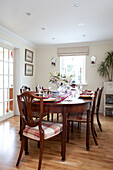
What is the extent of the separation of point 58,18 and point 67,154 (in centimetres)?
264

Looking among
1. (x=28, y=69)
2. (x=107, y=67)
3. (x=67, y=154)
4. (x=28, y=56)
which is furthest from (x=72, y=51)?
(x=67, y=154)

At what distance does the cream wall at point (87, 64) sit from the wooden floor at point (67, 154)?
7.41ft

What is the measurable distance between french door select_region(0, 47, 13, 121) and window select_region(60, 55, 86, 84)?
75.9 inches

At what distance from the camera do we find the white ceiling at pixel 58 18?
2.42 meters

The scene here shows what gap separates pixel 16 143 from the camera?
2.47 metres

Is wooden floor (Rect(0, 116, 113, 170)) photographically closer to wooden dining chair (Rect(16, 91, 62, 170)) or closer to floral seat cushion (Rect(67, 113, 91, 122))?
wooden dining chair (Rect(16, 91, 62, 170))

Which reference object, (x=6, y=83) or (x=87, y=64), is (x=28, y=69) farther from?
(x=87, y=64)

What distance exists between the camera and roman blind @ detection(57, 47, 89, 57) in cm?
488

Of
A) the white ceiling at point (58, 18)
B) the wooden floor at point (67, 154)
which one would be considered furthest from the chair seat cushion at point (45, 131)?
the white ceiling at point (58, 18)

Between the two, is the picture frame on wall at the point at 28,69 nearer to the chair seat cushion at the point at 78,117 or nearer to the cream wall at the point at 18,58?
the cream wall at the point at 18,58

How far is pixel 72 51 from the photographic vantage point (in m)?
5.02

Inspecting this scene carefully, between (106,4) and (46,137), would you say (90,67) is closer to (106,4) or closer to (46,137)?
(106,4)

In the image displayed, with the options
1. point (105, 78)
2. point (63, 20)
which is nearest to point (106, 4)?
point (63, 20)

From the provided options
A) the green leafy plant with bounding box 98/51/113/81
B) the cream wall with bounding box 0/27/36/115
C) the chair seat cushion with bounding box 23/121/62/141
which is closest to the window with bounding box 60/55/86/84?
the green leafy plant with bounding box 98/51/113/81
